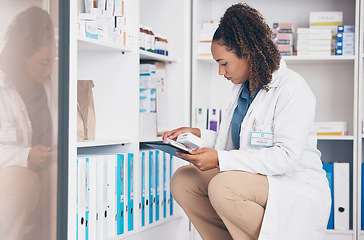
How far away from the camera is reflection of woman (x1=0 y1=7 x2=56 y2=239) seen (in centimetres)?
137

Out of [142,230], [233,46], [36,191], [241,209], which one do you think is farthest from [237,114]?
[36,191]

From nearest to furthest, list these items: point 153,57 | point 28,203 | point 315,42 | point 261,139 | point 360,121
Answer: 1. point 28,203
2. point 261,139
3. point 153,57
4. point 360,121
5. point 315,42

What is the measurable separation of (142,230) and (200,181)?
0.49 m

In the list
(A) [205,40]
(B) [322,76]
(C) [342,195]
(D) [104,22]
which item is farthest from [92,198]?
(B) [322,76]

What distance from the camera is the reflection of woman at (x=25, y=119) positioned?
137cm

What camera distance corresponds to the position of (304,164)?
6.50ft

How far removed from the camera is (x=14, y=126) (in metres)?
1.41

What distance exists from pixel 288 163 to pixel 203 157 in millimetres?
308

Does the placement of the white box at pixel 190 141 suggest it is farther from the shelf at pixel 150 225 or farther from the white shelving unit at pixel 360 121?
the white shelving unit at pixel 360 121

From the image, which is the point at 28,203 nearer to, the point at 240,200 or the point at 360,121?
the point at 240,200

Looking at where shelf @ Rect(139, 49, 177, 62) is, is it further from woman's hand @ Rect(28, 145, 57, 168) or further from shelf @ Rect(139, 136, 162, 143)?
woman's hand @ Rect(28, 145, 57, 168)

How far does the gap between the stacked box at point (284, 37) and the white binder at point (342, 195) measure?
0.70 meters

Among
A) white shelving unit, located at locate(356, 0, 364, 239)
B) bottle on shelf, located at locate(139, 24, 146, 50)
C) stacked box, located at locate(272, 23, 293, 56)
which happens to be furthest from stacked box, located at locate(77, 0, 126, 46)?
white shelving unit, located at locate(356, 0, 364, 239)

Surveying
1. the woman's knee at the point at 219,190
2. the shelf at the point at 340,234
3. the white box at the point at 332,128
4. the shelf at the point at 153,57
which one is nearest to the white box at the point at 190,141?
the woman's knee at the point at 219,190
